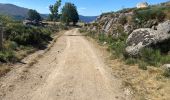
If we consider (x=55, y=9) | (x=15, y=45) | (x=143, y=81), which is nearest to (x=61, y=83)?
(x=143, y=81)

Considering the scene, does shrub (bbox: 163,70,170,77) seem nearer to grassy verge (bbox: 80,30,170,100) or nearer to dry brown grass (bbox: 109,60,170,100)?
grassy verge (bbox: 80,30,170,100)

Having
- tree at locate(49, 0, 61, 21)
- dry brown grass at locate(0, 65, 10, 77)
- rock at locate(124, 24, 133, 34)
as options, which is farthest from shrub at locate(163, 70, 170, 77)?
tree at locate(49, 0, 61, 21)

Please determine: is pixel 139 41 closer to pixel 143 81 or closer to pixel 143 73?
pixel 143 73

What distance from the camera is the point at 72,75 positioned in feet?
44.1

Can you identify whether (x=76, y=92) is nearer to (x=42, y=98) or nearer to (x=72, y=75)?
(x=42, y=98)

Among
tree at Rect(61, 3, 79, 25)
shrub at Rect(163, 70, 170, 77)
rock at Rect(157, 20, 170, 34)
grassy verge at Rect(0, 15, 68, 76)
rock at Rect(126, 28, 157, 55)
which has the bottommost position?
tree at Rect(61, 3, 79, 25)

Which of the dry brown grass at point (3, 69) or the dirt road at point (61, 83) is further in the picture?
the dry brown grass at point (3, 69)

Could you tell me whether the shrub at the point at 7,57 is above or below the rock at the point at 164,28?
below

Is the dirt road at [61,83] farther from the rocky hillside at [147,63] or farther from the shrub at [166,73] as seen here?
the shrub at [166,73]

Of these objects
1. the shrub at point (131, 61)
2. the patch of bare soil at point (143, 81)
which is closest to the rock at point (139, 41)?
the shrub at point (131, 61)

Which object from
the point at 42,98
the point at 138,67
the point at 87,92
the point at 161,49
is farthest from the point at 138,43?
the point at 42,98

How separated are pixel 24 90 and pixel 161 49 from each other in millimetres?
8964

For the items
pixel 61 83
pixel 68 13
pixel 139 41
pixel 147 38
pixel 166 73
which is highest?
pixel 147 38

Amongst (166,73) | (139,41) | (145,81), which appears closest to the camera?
(145,81)
